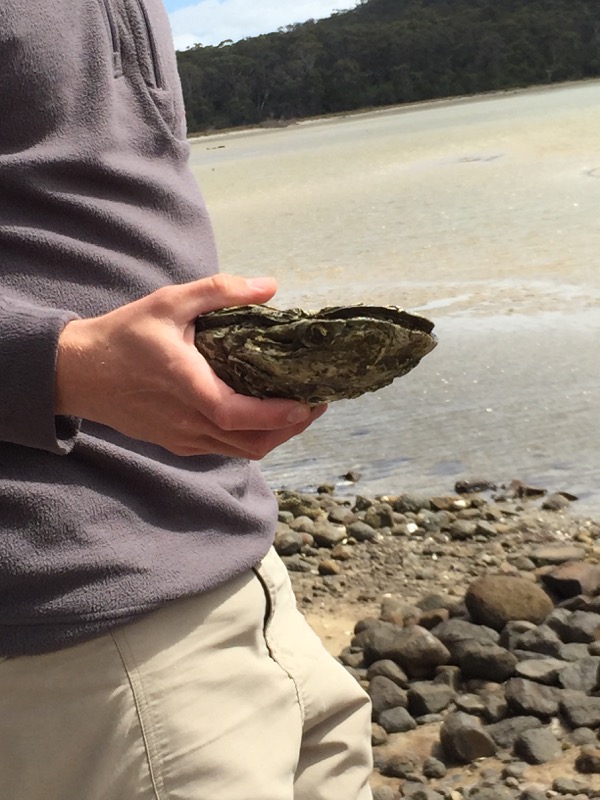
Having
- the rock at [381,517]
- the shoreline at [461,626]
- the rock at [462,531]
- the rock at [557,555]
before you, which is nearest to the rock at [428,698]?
the shoreline at [461,626]

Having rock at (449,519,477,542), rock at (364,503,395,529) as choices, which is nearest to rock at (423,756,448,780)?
rock at (449,519,477,542)

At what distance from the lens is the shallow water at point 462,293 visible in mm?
5297

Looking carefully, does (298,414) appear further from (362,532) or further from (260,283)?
(362,532)

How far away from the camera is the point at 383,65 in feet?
250

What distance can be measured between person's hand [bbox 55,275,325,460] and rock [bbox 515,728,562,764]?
1.88m

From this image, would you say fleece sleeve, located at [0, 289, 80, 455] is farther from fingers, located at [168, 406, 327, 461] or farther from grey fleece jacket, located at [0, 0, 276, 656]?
fingers, located at [168, 406, 327, 461]

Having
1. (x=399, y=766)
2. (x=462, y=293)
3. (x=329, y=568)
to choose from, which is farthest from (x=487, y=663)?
(x=462, y=293)

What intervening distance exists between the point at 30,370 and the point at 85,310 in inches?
8.7

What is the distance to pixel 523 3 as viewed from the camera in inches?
3366

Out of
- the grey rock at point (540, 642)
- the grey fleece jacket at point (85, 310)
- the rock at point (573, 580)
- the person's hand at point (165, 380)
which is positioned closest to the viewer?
the person's hand at point (165, 380)

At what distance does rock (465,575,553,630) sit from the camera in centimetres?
347

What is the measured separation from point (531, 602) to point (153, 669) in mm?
2321

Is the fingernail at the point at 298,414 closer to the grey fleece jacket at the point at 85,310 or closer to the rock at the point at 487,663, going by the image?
the grey fleece jacket at the point at 85,310

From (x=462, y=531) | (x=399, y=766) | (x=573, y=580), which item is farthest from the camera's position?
(x=462, y=531)
